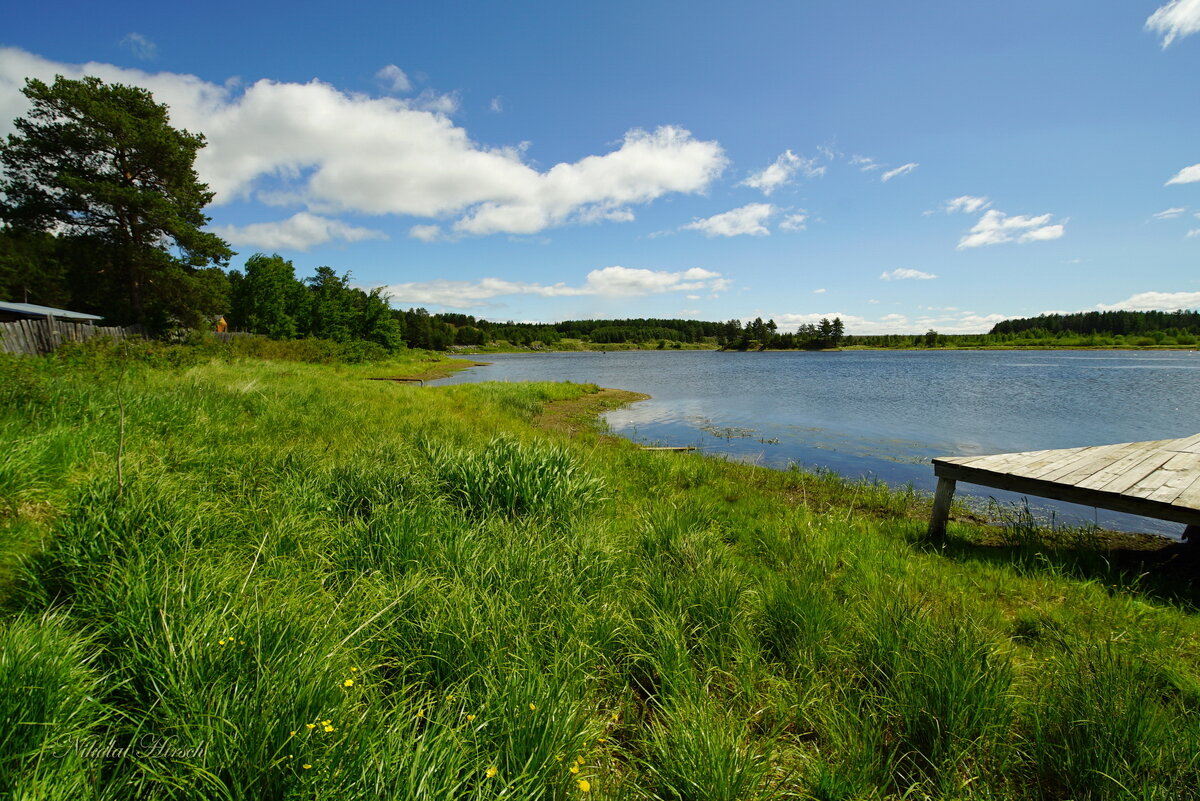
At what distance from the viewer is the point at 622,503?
7574mm

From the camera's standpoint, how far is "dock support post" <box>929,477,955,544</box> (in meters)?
7.02

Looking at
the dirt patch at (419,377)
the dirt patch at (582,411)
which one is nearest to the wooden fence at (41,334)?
the dirt patch at (419,377)

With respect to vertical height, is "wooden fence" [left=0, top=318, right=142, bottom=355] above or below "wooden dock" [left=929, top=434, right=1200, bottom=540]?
above

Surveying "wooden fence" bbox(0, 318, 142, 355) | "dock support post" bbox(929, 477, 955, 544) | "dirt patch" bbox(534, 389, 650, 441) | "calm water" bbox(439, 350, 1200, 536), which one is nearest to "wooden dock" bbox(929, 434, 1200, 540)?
"dock support post" bbox(929, 477, 955, 544)

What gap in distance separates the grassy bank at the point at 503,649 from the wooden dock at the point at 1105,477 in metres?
0.98

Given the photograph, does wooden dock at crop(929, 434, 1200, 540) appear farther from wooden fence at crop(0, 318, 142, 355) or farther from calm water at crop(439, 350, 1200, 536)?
wooden fence at crop(0, 318, 142, 355)

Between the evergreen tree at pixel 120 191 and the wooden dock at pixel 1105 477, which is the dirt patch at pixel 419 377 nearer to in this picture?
the evergreen tree at pixel 120 191

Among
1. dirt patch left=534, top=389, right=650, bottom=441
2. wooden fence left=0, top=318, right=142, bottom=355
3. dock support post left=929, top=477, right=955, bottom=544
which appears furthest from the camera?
dirt patch left=534, top=389, right=650, bottom=441

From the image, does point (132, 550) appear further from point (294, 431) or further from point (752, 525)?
point (752, 525)

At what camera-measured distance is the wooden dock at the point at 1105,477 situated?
546cm

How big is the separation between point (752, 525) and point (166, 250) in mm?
34832

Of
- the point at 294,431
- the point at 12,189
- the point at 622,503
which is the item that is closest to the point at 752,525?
the point at 622,503

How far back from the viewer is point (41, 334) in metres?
13.8

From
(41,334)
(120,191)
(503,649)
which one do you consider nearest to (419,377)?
(120,191)
